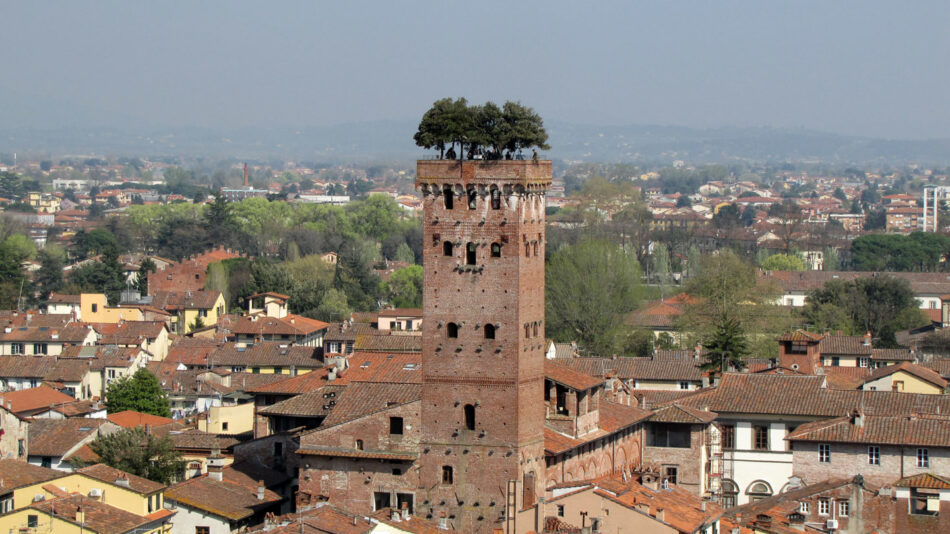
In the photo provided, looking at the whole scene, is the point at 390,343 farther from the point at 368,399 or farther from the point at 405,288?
the point at 405,288

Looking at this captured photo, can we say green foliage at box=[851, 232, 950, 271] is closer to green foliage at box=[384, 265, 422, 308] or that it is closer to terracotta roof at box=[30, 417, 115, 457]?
green foliage at box=[384, 265, 422, 308]

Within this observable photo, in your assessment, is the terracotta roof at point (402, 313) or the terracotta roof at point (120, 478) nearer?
the terracotta roof at point (120, 478)

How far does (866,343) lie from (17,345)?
30.0 m

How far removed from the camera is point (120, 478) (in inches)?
1427

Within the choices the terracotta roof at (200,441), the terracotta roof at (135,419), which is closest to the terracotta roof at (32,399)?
the terracotta roof at (135,419)

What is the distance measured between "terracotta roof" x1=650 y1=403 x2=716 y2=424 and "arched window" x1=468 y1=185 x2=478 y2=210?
8.22 metres

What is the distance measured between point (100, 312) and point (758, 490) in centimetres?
4140

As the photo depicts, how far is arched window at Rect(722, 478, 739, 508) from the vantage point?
4319 cm

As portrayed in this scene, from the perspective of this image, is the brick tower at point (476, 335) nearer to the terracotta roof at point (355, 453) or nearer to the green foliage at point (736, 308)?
the terracotta roof at point (355, 453)

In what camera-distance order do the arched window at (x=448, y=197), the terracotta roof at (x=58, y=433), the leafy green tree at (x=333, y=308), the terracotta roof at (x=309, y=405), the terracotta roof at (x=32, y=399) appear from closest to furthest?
the arched window at (x=448, y=197), the terracotta roof at (x=309, y=405), the terracotta roof at (x=58, y=433), the terracotta roof at (x=32, y=399), the leafy green tree at (x=333, y=308)

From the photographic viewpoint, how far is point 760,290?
71000 millimetres

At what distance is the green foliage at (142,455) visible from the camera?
132ft

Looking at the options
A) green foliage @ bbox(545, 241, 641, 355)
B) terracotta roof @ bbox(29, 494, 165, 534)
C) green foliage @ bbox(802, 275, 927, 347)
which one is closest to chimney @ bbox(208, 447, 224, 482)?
terracotta roof @ bbox(29, 494, 165, 534)

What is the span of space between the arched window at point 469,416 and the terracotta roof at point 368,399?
1.05 m
